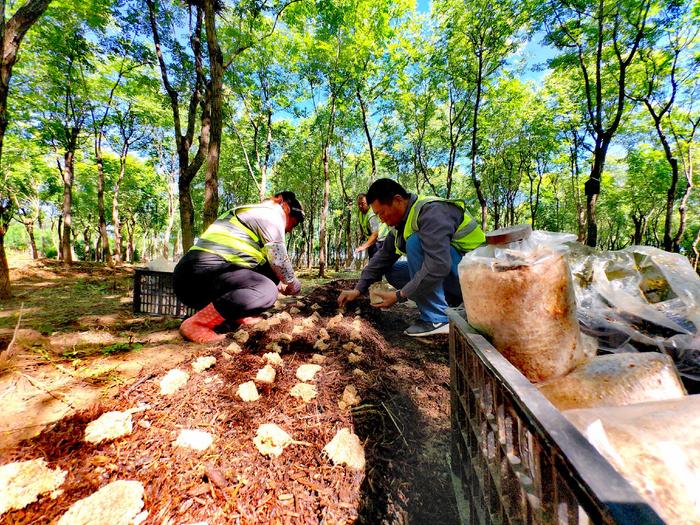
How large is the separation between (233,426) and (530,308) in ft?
4.76

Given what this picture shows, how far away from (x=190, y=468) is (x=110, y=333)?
2.27 metres

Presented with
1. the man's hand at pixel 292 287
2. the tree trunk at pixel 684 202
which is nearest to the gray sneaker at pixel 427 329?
the man's hand at pixel 292 287

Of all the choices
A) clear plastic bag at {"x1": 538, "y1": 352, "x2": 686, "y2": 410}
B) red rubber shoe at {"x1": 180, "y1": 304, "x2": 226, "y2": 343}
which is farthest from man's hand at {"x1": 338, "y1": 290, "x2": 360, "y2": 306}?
clear plastic bag at {"x1": 538, "y1": 352, "x2": 686, "y2": 410}

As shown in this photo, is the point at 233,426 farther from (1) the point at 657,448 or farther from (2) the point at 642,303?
(2) the point at 642,303

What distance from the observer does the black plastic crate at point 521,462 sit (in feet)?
1.25

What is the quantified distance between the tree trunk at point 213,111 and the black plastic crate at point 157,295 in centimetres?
210

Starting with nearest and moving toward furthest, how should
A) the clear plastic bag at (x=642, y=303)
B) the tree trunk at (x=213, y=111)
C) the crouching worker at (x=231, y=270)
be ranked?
the clear plastic bag at (x=642, y=303)
the crouching worker at (x=231, y=270)
the tree trunk at (x=213, y=111)

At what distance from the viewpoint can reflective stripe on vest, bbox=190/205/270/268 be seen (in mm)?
2623

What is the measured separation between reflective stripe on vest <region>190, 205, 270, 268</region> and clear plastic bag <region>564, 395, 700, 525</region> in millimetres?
2594

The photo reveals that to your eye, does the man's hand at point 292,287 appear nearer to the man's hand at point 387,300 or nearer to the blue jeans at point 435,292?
the man's hand at point 387,300

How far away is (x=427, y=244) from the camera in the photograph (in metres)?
2.69

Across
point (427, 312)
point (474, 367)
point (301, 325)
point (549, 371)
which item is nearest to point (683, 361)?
point (549, 371)

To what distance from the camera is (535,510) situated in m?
0.59

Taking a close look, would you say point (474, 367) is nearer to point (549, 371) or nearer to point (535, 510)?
point (549, 371)
